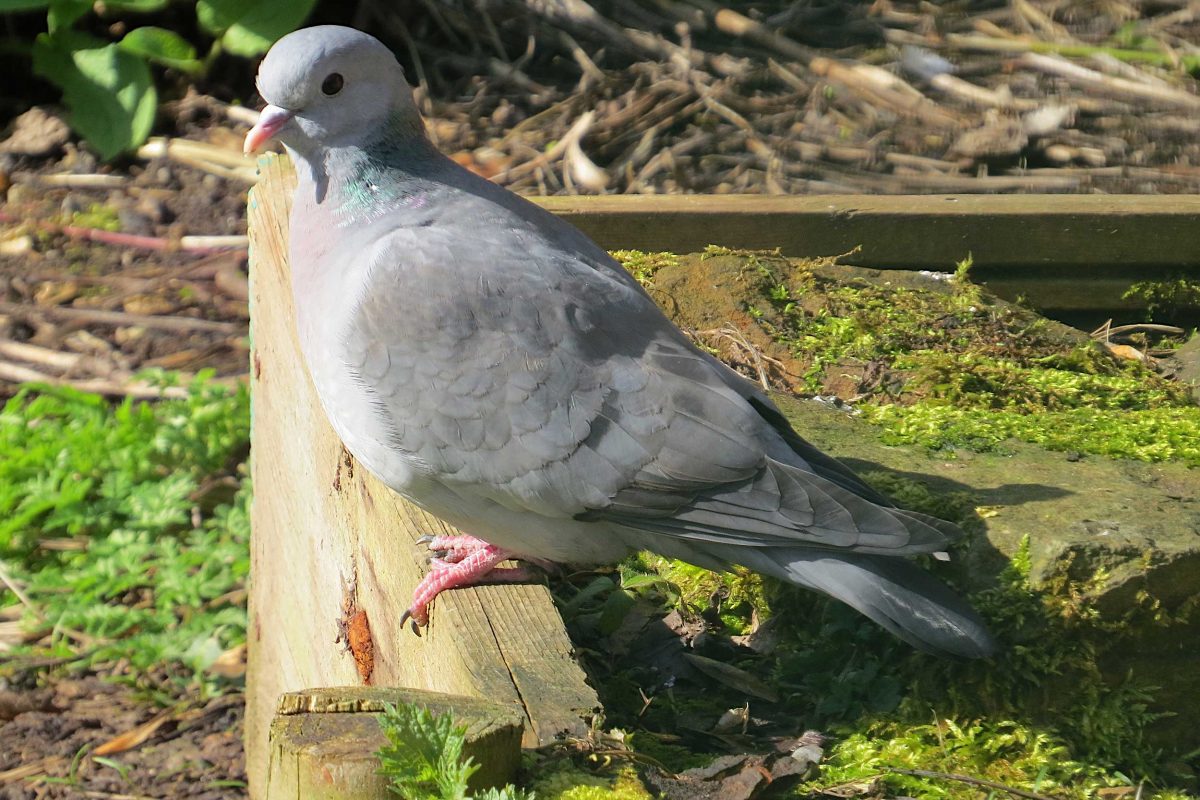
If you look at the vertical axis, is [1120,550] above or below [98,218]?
above

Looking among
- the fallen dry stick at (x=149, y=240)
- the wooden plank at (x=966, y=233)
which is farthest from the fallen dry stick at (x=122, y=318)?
the wooden plank at (x=966, y=233)

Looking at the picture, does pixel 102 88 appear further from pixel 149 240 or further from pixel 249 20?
pixel 149 240

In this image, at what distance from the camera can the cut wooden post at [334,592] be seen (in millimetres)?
2113

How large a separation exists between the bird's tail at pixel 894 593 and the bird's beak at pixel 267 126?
136 cm

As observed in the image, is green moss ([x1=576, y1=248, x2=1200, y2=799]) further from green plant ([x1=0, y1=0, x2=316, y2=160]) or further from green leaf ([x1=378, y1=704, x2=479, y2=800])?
green plant ([x1=0, y1=0, x2=316, y2=160])

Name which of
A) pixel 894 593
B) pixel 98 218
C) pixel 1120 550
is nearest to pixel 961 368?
→ pixel 1120 550

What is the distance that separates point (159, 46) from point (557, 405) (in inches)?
167

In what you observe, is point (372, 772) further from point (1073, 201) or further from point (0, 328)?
point (0, 328)

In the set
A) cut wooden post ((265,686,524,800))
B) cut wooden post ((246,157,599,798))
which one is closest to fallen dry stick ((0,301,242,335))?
cut wooden post ((246,157,599,798))

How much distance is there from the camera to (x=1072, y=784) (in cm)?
237

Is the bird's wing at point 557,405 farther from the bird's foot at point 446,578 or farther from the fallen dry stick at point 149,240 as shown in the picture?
the fallen dry stick at point 149,240

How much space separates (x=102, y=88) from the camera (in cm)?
619

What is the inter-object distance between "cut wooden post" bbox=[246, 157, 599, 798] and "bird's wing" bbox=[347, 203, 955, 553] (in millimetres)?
228

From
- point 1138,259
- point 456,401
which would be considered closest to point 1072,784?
point 456,401
